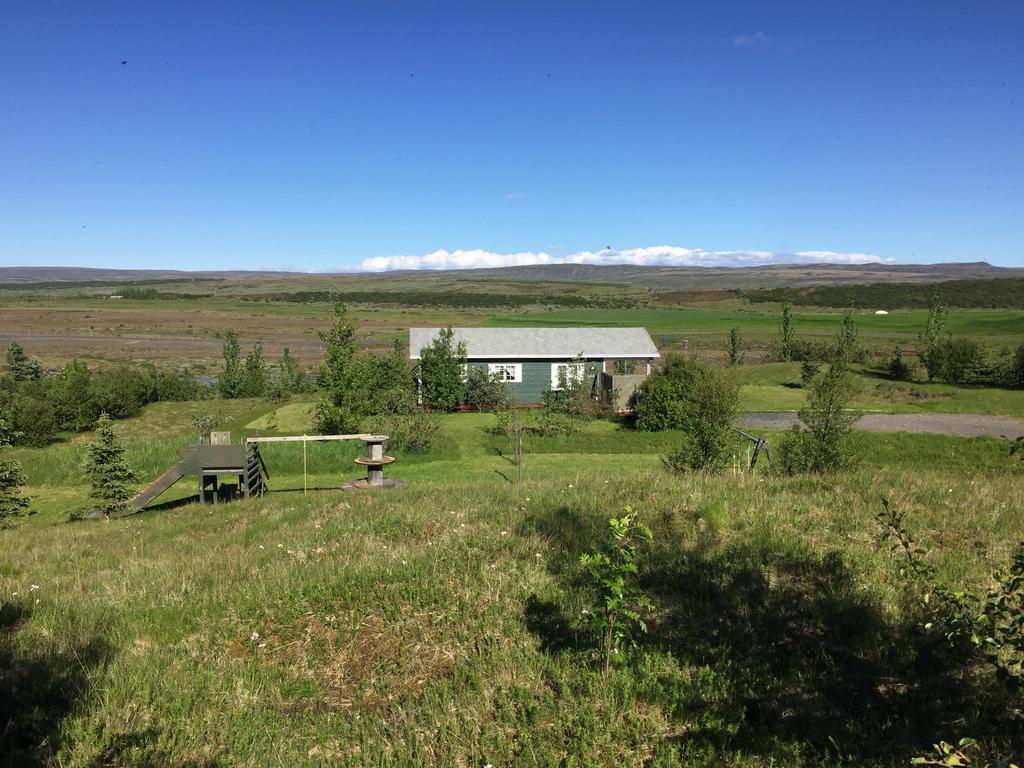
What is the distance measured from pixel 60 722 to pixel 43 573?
4.82 metres

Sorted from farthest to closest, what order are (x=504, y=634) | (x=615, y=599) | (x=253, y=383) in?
(x=253, y=383), (x=504, y=634), (x=615, y=599)

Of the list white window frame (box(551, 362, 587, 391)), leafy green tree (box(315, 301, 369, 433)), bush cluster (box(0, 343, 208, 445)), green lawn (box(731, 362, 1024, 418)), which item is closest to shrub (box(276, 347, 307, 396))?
bush cluster (box(0, 343, 208, 445))

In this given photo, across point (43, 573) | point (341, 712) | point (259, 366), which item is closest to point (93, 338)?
point (259, 366)

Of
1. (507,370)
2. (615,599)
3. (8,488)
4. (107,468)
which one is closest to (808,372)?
(507,370)

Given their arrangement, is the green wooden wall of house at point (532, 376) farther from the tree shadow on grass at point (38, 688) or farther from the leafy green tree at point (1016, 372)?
the tree shadow on grass at point (38, 688)

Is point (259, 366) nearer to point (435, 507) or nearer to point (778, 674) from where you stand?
point (435, 507)

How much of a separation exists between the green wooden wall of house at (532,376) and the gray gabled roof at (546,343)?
368mm

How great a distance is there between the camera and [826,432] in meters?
14.6

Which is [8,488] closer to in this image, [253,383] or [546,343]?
[546,343]

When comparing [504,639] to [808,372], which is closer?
[504,639]

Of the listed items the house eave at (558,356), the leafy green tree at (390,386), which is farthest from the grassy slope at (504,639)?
the house eave at (558,356)

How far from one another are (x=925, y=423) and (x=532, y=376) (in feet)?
65.3

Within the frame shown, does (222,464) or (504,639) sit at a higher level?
(504,639)

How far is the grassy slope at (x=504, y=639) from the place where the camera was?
193 inches
